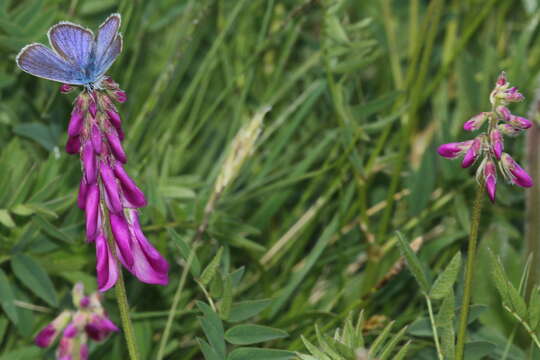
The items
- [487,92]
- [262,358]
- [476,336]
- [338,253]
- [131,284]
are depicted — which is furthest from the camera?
[487,92]

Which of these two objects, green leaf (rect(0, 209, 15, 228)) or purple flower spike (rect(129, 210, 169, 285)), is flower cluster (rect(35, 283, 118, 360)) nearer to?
purple flower spike (rect(129, 210, 169, 285))

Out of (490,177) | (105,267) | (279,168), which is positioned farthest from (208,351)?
(279,168)

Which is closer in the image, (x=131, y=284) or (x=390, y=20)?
(x=131, y=284)

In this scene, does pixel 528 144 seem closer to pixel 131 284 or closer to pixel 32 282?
pixel 131 284

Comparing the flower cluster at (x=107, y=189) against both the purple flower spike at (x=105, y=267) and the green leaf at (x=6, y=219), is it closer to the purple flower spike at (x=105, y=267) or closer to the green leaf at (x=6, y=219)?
the purple flower spike at (x=105, y=267)

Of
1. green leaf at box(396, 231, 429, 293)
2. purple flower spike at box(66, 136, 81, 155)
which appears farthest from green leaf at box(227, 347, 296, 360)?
purple flower spike at box(66, 136, 81, 155)

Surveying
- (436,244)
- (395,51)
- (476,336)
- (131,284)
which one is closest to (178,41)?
(395,51)
